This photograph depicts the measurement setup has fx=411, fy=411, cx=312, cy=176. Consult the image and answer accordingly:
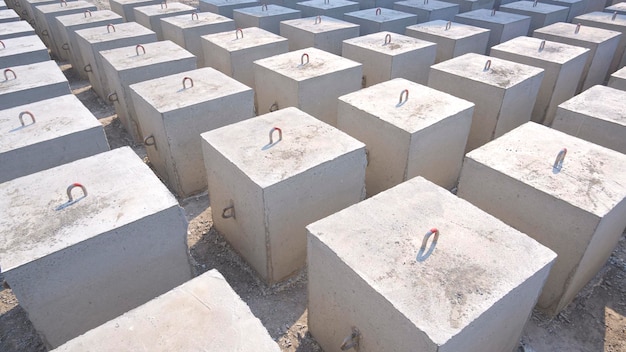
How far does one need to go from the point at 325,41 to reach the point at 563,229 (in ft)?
18.7

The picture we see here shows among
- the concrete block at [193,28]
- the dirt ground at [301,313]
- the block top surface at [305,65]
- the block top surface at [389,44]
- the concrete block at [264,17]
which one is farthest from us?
the concrete block at [264,17]

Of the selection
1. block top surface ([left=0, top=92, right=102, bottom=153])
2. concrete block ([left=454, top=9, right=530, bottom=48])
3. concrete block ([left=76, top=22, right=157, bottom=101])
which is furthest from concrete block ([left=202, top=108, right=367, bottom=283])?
concrete block ([left=454, top=9, right=530, bottom=48])

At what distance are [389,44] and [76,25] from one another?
243 inches

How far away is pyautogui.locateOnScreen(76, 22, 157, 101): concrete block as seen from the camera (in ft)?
23.3

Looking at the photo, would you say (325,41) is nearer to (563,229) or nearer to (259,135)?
(259,135)

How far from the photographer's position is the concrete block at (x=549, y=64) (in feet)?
20.9

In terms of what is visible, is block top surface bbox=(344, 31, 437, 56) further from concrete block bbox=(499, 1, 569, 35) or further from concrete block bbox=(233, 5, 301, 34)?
concrete block bbox=(499, 1, 569, 35)

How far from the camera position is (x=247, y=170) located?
3717 mm

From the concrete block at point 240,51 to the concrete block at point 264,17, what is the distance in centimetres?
155

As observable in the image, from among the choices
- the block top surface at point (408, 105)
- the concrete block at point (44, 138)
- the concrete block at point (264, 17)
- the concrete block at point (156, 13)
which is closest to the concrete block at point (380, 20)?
the concrete block at point (264, 17)

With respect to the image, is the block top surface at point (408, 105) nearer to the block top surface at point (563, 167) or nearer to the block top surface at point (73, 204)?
the block top surface at point (563, 167)

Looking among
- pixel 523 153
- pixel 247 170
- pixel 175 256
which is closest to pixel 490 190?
pixel 523 153

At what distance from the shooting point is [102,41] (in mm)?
7082

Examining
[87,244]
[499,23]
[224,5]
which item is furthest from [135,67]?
[499,23]
